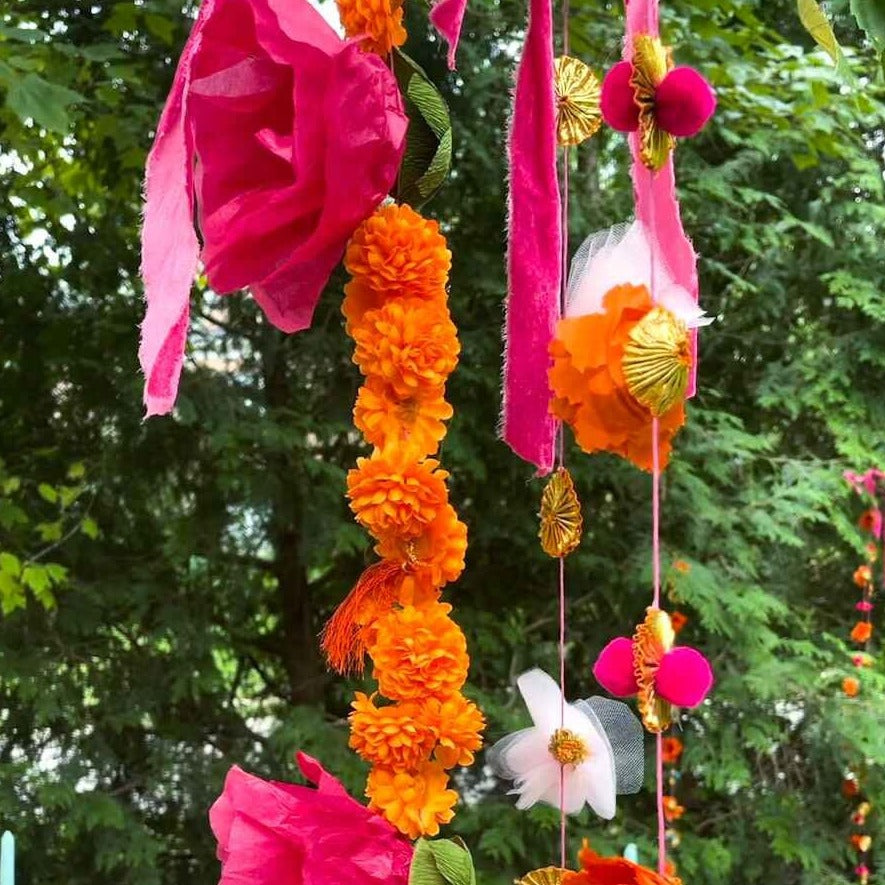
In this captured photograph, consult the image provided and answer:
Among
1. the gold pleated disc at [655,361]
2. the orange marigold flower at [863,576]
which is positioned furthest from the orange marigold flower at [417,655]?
the orange marigold flower at [863,576]

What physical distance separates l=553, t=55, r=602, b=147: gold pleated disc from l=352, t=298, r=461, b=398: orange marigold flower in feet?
0.39

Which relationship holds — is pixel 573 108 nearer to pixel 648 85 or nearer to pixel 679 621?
pixel 648 85

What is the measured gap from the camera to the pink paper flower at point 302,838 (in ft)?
1.28

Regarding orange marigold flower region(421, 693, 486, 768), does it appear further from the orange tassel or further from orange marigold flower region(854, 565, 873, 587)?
orange marigold flower region(854, 565, 873, 587)

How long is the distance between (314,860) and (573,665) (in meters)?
1.56

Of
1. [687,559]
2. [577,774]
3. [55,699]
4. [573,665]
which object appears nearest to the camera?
[577,774]

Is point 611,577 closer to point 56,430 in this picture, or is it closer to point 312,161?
point 56,430

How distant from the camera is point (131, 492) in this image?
1.64m

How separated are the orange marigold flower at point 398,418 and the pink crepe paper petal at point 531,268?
0.19 ft

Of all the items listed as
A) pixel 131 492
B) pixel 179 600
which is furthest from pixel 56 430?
pixel 179 600

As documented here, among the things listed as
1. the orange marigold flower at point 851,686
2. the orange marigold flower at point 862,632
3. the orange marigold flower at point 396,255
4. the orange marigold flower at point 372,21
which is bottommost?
the orange marigold flower at point 396,255

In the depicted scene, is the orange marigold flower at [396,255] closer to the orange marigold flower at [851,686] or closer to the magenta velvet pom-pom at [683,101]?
the magenta velvet pom-pom at [683,101]

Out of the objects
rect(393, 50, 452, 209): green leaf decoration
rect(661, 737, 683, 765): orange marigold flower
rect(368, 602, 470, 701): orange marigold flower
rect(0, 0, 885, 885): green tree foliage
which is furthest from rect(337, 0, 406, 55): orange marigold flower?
rect(661, 737, 683, 765): orange marigold flower

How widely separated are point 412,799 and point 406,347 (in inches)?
6.5
